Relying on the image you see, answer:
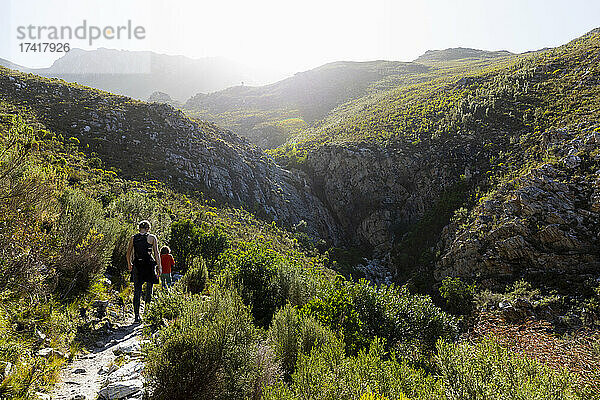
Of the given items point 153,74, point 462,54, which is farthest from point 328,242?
point 153,74

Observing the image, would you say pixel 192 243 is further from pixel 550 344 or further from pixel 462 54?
pixel 462 54

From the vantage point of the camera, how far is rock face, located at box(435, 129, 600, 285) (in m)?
13.7

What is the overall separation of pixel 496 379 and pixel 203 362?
3073 mm

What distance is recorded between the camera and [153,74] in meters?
170

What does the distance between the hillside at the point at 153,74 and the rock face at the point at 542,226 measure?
160051mm

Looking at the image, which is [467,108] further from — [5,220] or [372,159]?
[5,220]

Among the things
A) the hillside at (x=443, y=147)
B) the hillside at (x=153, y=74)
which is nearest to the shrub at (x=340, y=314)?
the hillside at (x=443, y=147)

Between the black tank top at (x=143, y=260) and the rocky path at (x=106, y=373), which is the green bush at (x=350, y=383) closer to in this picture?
the rocky path at (x=106, y=373)

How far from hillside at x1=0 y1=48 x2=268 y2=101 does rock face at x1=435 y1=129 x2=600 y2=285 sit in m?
160

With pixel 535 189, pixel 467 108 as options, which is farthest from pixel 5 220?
pixel 467 108

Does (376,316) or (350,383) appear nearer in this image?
(350,383)

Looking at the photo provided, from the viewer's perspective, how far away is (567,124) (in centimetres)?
1830

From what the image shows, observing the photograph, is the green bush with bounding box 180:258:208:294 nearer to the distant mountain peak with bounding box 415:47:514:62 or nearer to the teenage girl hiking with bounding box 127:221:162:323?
the teenage girl hiking with bounding box 127:221:162:323

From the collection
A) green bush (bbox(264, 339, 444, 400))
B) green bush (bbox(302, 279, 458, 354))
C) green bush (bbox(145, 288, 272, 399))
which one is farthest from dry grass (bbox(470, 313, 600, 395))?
green bush (bbox(145, 288, 272, 399))
